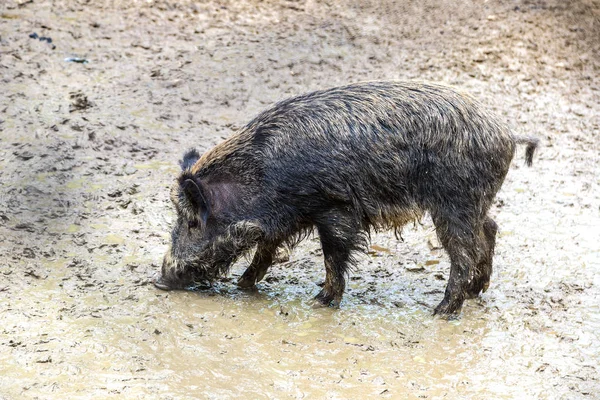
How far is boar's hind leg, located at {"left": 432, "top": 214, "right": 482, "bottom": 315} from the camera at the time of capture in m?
5.47

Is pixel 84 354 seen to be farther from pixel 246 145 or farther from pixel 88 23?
pixel 88 23

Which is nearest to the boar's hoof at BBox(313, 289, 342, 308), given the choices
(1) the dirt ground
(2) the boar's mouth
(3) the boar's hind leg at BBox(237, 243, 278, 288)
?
(1) the dirt ground

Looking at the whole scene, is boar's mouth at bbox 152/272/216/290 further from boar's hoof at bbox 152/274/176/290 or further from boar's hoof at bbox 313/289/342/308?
boar's hoof at bbox 313/289/342/308

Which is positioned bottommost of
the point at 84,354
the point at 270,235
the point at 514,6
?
the point at 84,354

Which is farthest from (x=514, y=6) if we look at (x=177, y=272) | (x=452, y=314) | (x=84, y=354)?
(x=84, y=354)

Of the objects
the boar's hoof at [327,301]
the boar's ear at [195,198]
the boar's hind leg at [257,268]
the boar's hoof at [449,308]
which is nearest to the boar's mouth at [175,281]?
the boar's hind leg at [257,268]

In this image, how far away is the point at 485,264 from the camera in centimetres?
583

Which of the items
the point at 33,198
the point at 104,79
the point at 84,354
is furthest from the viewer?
the point at 104,79

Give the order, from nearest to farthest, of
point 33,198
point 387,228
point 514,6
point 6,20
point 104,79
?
point 387,228
point 33,198
point 104,79
point 6,20
point 514,6

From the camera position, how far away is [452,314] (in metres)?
5.64

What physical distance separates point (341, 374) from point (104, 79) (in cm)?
498

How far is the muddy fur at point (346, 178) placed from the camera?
5.40 m

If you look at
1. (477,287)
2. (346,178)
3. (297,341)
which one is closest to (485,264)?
(477,287)

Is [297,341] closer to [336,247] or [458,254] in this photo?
[336,247]
